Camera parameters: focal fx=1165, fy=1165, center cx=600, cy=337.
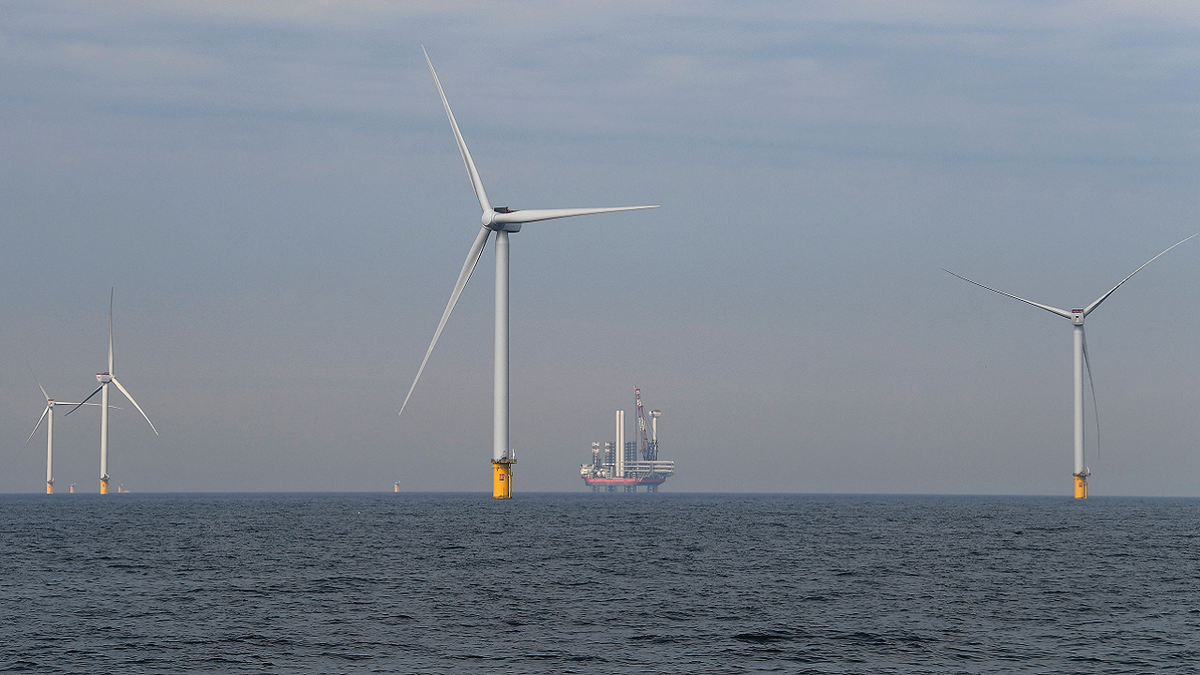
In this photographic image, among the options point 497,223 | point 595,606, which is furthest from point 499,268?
point 595,606

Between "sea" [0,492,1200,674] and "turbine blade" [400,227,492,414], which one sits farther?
"turbine blade" [400,227,492,414]

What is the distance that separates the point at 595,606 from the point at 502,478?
114763 mm

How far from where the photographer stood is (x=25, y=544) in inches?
4599

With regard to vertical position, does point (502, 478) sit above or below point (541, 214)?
below

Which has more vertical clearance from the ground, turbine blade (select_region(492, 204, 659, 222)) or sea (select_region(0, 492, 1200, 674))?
turbine blade (select_region(492, 204, 659, 222))

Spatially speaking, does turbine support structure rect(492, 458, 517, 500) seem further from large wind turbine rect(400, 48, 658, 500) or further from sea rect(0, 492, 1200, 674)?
sea rect(0, 492, 1200, 674)

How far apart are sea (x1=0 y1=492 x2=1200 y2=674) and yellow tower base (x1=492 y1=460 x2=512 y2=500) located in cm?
5469

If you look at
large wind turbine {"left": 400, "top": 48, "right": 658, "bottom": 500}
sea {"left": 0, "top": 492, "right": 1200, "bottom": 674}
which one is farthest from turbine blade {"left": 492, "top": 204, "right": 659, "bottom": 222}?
sea {"left": 0, "top": 492, "right": 1200, "bottom": 674}

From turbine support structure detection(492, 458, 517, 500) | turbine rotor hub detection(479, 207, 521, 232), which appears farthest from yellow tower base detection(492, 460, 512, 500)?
turbine rotor hub detection(479, 207, 521, 232)

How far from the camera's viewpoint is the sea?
49406mm

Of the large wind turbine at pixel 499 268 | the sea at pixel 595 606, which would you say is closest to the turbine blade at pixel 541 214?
the large wind turbine at pixel 499 268

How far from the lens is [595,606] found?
65.1 meters

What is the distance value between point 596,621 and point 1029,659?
2089 centimetres

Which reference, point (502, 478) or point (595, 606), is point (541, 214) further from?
point (595, 606)
